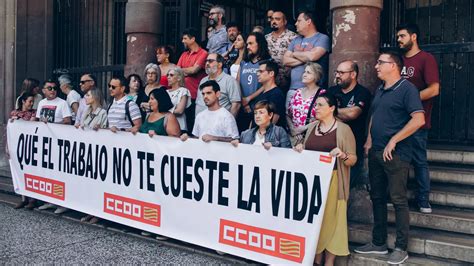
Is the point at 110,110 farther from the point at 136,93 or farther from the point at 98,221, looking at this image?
the point at 98,221

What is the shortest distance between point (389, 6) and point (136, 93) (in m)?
4.65

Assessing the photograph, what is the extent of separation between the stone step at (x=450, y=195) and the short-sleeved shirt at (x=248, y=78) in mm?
2142

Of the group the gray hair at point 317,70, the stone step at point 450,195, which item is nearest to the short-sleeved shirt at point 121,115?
the gray hair at point 317,70

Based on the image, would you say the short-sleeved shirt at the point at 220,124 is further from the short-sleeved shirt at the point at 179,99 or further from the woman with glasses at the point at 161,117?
the short-sleeved shirt at the point at 179,99

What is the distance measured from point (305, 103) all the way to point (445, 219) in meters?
1.79

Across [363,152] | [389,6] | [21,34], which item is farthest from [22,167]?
[389,6]

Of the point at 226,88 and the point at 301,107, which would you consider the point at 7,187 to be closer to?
the point at 226,88

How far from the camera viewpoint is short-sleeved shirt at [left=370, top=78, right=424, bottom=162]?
4.56 metres

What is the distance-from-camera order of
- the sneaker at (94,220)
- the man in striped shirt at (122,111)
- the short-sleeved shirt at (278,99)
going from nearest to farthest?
the short-sleeved shirt at (278,99) < the man in striped shirt at (122,111) < the sneaker at (94,220)

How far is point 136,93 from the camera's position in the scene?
697 centimetres

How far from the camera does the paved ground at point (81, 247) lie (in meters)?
Answer: 5.29

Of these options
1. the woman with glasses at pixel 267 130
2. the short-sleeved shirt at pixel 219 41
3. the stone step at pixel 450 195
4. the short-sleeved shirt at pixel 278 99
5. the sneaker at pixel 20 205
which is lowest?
the sneaker at pixel 20 205

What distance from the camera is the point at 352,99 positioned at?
207 inches

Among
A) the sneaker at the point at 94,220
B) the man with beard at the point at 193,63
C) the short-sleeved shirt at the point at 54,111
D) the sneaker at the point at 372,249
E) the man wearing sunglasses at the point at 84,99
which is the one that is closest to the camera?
the sneaker at the point at 372,249
